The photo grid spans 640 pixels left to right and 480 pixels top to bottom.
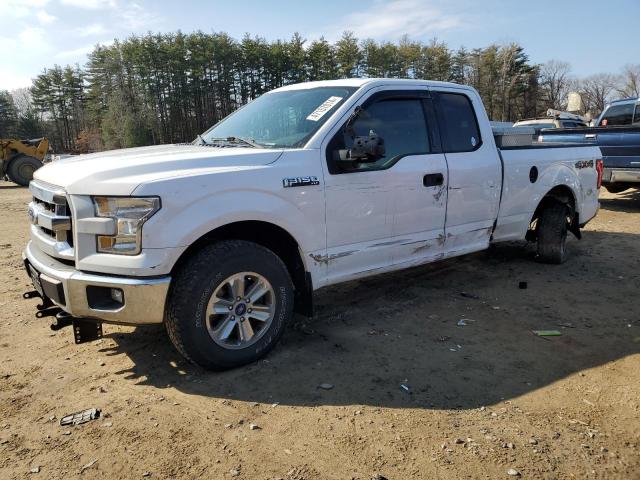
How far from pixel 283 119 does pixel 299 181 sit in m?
0.84

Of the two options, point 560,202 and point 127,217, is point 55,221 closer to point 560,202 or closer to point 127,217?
point 127,217

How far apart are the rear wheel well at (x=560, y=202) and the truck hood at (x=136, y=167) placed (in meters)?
3.92

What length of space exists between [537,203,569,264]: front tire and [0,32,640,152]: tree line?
169ft

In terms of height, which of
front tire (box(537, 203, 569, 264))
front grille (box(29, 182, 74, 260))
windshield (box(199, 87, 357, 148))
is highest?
windshield (box(199, 87, 357, 148))

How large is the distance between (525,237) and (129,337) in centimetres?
453

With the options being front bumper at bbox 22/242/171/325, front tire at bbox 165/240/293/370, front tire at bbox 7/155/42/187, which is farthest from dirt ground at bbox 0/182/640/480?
front tire at bbox 7/155/42/187

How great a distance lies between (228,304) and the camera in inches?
129

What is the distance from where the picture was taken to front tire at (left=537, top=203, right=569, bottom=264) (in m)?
5.97

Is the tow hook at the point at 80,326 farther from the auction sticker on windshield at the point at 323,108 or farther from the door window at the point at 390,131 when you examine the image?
the auction sticker on windshield at the point at 323,108

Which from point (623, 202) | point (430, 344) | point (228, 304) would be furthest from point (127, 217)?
point (623, 202)

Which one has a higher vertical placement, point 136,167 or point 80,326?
point 136,167

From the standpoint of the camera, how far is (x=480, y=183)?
15.6ft

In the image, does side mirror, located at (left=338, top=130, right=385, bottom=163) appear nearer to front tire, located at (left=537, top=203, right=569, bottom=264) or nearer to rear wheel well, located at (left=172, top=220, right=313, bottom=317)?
rear wheel well, located at (left=172, top=220, right=313, bottom=317)

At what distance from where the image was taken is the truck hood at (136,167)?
297cm
